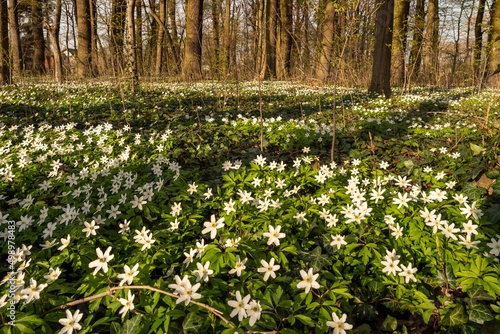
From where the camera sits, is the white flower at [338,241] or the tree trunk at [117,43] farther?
the tree trunk at [117,43]

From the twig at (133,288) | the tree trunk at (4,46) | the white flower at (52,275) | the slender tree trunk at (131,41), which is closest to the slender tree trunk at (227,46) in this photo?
the slender tree trunk at (131,41)

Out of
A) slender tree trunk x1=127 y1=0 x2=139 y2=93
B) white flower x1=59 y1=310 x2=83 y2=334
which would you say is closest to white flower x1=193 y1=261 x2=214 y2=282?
white flower x1=59 y1=310 x2=83 y2=334

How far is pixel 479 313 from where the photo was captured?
175 cm

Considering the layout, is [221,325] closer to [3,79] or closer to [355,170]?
[355,170]

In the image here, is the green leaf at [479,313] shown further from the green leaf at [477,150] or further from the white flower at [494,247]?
the green leaf at [477,150]

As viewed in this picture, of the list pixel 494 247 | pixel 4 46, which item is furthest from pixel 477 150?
pixel 4 46

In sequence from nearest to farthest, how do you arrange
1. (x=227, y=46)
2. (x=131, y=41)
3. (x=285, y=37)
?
(x=131, y=41), (x=227, y=46), (x=285, y=37)

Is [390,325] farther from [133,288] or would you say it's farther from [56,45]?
[56,45]

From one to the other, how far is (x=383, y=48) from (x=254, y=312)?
1022 centimetres

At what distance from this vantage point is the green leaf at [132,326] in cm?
164

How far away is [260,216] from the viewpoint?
8.49ft

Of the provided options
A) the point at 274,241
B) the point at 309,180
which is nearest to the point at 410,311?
the point at 274,241

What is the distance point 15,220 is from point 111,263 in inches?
67.5

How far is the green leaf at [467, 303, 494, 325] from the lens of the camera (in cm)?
173
